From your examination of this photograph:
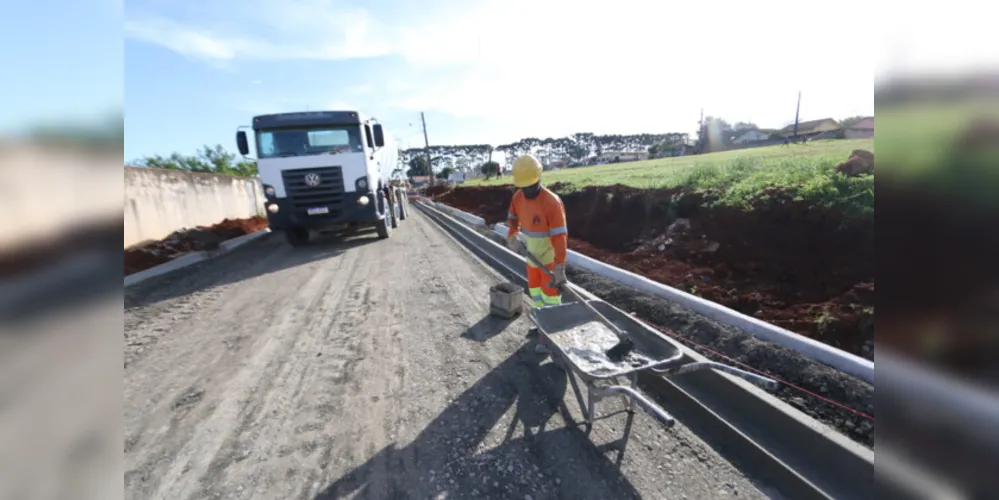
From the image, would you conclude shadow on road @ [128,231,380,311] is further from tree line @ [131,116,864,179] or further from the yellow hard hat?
tree line @ [131,116,864,179]

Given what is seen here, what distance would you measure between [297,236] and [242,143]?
272 centimetres

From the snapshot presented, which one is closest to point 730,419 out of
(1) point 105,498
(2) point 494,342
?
(2) point 494,342

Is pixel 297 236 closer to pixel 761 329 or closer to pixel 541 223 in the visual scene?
pixel 541 223

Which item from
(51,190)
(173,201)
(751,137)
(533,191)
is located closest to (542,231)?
(533,191)

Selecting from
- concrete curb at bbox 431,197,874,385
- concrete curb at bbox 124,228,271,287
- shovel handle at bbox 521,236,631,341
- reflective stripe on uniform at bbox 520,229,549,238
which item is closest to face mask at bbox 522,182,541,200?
reflective stripe on uniform at bbox 520,229,549,238

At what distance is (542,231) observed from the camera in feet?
12.8

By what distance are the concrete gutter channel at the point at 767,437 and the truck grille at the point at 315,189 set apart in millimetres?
8088

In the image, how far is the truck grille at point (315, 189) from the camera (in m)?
9.02

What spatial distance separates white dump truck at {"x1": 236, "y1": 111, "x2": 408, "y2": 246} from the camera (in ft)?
29.4

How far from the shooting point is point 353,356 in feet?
13.6

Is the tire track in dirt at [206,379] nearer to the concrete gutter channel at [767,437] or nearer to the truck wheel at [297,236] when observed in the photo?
the concrete gutter channel at [767,437]

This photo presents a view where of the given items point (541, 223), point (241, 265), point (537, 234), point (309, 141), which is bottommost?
point (241, 265)

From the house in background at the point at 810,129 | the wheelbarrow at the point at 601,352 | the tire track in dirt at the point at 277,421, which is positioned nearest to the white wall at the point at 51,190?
the wheelbarrow at the point at 601,352

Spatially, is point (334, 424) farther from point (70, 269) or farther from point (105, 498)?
point (70, 269)
